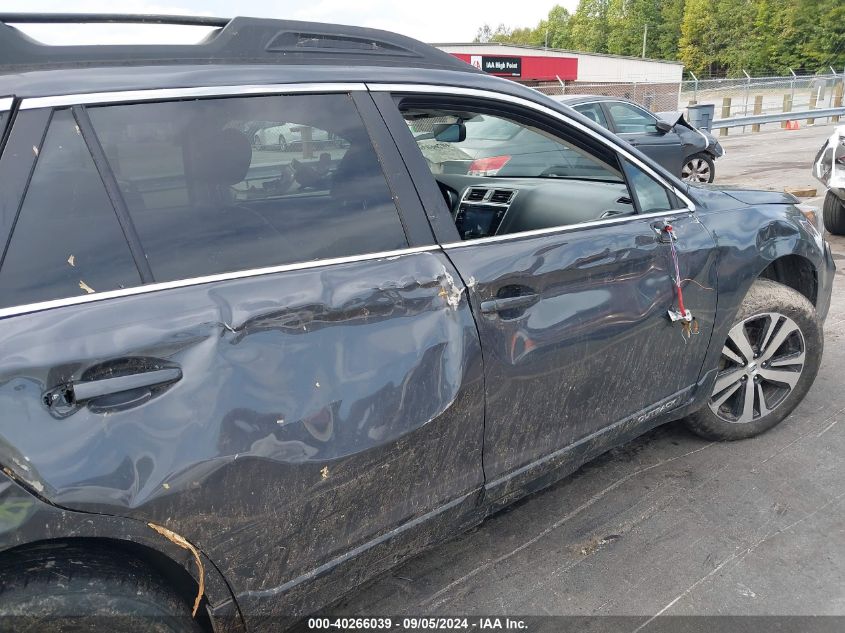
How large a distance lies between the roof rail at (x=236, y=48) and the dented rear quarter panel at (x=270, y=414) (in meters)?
0.64

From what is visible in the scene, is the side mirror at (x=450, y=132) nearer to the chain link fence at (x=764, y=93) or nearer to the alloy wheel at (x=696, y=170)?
the alloy wheel at (x=696, y=170)

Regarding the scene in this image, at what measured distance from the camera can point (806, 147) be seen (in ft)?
54.3

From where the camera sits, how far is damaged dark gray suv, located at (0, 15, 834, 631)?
1445mm

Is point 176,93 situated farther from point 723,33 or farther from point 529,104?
point 723,33

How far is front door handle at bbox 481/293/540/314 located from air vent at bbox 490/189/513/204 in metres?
1.02

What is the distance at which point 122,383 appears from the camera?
4.81 feet

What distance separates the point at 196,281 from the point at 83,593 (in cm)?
73

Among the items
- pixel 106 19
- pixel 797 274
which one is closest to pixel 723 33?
pixel 797 274

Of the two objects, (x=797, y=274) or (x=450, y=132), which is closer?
(x=450, y=132)

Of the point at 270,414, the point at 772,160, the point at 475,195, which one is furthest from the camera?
the point at 772,160

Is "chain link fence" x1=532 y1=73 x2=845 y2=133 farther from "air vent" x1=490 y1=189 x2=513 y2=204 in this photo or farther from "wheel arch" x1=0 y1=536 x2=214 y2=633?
"wheel arch" x1=0 y1=536 x2=214 y2=633

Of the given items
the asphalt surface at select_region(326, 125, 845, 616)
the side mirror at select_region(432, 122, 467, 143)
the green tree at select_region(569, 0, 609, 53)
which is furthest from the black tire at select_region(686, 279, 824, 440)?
the green tree at select_region(569, 0, 609, 53)

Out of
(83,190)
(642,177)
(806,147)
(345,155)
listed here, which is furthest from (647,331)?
(806,147)

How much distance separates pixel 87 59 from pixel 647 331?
207 centimetres
